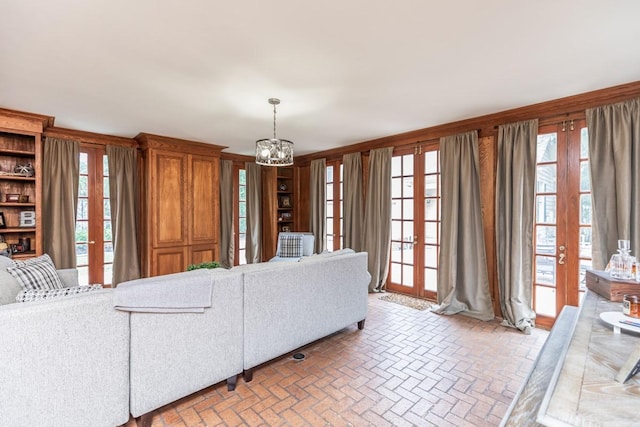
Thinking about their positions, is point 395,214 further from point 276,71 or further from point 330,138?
point 276,71

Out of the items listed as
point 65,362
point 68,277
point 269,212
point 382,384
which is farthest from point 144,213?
point 382,384

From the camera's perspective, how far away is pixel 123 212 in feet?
15.4

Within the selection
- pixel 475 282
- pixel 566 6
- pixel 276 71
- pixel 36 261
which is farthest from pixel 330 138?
pixel 36 261

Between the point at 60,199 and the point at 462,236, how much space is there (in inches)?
220

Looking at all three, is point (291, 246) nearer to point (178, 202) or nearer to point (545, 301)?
point (178, 202)

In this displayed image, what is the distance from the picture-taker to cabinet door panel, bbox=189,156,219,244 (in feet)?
16.6

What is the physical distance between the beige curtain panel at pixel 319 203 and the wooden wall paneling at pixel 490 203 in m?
2.90

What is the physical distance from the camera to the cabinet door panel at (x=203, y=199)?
505 centimetres

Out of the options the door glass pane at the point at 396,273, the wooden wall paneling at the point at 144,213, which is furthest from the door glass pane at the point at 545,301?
the wooden wall paneling at the point at 144,213

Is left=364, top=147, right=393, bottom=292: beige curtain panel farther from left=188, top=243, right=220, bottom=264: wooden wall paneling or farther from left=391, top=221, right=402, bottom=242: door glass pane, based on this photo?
left=188, top=243, right=220, bottom=264: wooden wall paneling

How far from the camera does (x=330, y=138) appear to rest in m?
4.94

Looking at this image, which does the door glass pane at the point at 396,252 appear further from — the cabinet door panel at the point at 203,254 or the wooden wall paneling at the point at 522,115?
the cabinet door panel at the point at 203,254

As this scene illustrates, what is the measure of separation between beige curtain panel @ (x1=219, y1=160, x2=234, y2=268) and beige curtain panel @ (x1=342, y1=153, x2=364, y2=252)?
231cm

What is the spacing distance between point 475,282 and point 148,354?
12.1 ft
